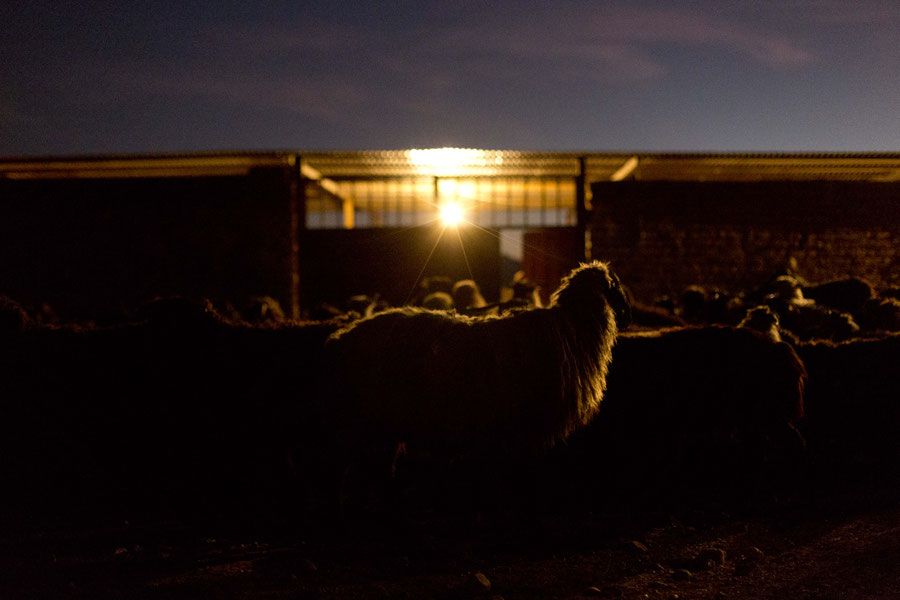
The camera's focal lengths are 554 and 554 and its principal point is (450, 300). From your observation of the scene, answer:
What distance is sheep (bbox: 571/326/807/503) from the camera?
4.22m

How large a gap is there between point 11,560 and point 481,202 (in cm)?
1346

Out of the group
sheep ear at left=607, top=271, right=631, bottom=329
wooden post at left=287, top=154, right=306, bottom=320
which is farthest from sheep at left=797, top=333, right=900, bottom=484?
wooden post at left=287, top=154, right=306, bottom=320

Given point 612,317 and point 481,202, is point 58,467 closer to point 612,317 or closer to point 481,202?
point 612,317

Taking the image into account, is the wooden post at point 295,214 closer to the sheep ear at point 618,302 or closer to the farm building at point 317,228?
the farm building at point 317,228

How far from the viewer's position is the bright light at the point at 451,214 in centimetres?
1370

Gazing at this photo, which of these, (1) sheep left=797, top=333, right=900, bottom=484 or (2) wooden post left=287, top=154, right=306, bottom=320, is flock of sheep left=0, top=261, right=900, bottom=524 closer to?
(1) sheep left=797, top=333, right=900, bottom=484

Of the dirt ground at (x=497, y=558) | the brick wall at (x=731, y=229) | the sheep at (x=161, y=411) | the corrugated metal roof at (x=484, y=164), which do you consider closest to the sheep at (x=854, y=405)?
the dirt ground at (x=497, y=558)

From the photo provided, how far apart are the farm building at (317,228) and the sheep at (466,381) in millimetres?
8070

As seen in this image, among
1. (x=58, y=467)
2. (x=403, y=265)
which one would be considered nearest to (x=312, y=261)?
(x=403, y=265)

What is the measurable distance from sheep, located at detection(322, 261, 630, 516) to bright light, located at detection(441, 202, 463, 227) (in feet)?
33.1

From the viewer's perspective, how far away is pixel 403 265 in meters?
13.1

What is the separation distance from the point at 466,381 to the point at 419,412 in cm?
36

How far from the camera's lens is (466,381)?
3.51 meters

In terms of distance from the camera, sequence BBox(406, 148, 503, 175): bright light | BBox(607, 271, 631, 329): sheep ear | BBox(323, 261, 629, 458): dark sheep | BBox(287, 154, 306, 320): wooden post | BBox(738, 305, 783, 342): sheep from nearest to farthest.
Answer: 1. BBox(323, 261, 629, 458): dark sheep
2. BBox(607, 271, 631, 329): sheep ear
3. BBox(738, 305, 783, 342): sheep
4. BBox(406, 148, 503, 175): bright light
5. BBox(287, 154, 306, 320): wooden post
